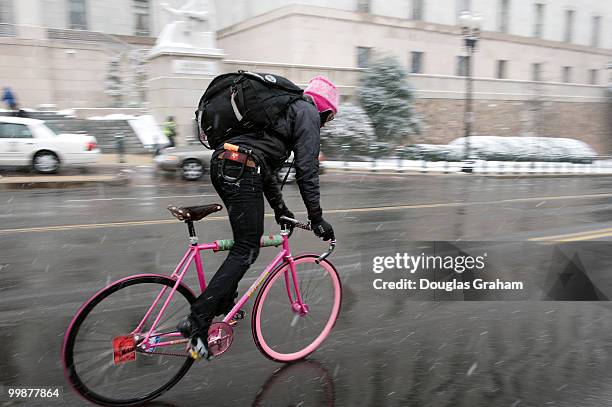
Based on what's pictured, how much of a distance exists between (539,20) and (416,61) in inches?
723

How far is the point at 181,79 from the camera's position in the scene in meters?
24.4

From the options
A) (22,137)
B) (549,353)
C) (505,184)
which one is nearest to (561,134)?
(505,184)

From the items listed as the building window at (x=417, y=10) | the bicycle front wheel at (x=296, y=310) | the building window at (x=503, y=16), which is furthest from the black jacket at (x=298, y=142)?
the building window at (x=503, y=16)

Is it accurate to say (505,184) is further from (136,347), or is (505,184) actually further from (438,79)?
(438,79)

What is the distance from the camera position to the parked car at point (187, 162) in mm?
16078

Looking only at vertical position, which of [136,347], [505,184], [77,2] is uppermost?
[77,2]

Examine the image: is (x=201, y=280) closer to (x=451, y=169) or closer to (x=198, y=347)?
(x=198, y=347)

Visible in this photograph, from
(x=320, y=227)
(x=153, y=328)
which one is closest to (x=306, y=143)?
(x=320, y=227)

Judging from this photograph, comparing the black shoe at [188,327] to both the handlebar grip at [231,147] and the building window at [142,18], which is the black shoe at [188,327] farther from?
the building window at [142,18]

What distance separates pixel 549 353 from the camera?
4.16 metres

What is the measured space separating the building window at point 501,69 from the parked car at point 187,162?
39.2m

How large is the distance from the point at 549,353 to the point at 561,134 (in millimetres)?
42470

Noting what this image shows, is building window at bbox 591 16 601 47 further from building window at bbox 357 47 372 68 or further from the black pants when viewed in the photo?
the black pants

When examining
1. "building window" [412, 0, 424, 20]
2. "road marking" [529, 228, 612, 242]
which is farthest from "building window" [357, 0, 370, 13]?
"road marking" [529, 228, 612, 242]
